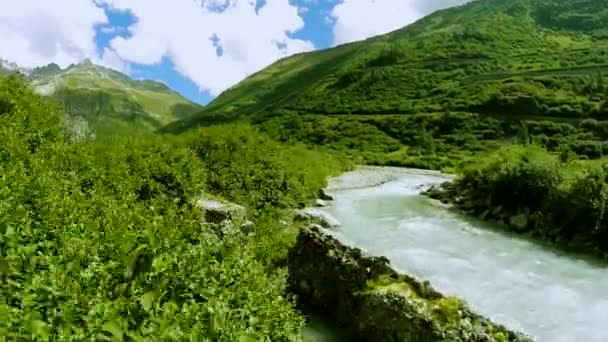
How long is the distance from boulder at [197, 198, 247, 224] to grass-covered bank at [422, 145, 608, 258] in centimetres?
2272

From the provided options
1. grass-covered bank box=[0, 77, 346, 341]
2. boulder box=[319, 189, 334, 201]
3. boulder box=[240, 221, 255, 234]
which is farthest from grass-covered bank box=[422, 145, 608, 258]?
boulder box=[240, 221, 255, 234]

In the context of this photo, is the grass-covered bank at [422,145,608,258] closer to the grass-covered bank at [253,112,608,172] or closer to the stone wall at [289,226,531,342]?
the stone wall at [289,226,531,342]

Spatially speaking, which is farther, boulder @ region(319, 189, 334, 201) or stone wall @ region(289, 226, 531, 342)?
boulder @ region(319, 189, 334, 201)

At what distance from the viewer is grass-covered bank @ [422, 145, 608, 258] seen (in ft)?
128

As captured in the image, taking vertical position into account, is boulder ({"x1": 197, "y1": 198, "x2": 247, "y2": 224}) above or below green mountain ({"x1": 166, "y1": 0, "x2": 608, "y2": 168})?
below

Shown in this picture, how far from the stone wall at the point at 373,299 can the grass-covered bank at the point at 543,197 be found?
20.7 m

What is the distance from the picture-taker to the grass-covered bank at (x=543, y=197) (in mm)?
38875

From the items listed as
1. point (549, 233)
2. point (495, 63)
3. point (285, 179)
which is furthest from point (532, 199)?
point (495, 63)

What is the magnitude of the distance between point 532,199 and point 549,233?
5.84 metres

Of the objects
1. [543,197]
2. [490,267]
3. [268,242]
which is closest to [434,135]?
[543,197]

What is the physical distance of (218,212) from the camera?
34000 mm

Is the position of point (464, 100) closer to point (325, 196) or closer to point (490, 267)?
point (325, 196)

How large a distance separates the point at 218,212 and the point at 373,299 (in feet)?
47.6

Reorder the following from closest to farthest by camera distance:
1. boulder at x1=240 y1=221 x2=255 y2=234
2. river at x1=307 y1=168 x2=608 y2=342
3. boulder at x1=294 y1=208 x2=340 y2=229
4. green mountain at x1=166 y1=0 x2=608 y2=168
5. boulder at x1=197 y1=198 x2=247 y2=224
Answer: river at x1=307 y1=168 x2=608 y2=342 < boulder at x1=240 y1=221 x2=255 y2=234 < boulder at x1=197 y1=198 x2=247 y2=224 < boulder at x1=294 y1=208 x2=340 y2=229 < green mountain at x1=166 y1=0 x2=608 y2=168
